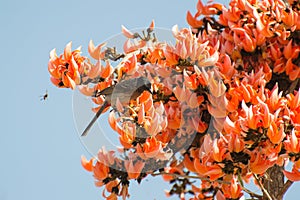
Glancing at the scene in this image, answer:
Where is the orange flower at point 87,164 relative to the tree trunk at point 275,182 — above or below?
above

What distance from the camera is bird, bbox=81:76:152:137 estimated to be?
2.35 metres

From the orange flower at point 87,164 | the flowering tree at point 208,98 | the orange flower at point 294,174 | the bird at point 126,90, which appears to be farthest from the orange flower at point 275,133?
the orange flower at point 87,164

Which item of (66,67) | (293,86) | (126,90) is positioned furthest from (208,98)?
(66,67)

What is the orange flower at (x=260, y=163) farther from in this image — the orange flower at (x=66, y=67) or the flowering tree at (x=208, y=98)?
the orange flower at (x=66, y=67)

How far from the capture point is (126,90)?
236 cm

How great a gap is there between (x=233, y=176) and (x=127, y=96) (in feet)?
1.50

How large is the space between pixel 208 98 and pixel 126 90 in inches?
11.3

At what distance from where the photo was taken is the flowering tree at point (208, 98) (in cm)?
214

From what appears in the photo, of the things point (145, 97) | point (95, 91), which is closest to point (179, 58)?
point (145, 97)

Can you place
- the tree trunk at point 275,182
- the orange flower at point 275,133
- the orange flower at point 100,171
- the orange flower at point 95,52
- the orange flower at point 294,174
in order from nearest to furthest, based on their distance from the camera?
the orange flower at point 275,133
the orange flower at point 294,174
the orange flower at point 100,171
the orange flower at point 95,52
the tree trunk at point 275,182

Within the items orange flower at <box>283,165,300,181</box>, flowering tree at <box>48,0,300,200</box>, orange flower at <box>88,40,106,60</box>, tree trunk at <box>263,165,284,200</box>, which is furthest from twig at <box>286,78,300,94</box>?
orange flower at <box>88,40,106,60</box>

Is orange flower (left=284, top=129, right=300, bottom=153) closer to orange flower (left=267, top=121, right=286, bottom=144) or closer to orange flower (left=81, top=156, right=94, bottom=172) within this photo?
orange flower (left=267, top=121, right=286, bottom=144)

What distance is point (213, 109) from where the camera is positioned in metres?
2.28

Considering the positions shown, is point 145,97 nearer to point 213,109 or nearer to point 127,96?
point 127,96
